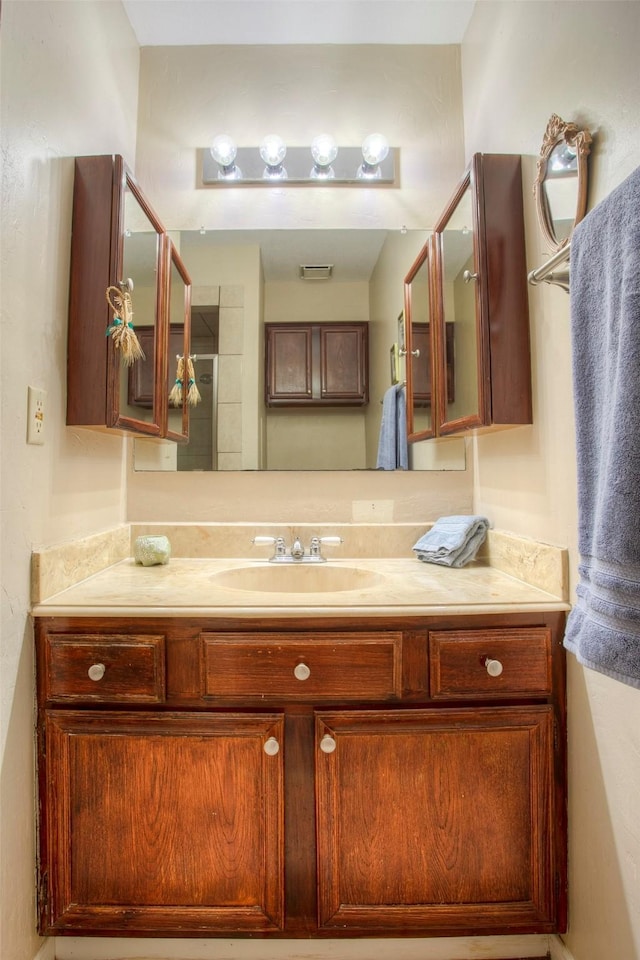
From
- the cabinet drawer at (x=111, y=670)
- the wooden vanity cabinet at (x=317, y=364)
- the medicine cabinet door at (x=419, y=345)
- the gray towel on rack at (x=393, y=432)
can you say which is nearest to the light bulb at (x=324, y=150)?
the medicine cabinet door at (x=419, y=345)

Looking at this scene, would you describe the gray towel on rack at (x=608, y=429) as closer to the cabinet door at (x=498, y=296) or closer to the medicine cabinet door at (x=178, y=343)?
the cabinet door at (x=498, y=296)

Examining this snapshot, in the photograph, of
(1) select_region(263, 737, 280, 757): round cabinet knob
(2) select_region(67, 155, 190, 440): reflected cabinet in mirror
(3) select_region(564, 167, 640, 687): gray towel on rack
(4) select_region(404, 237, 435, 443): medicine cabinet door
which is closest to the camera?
(3) select_region(564, 167, 640, 687): gray towel on rack

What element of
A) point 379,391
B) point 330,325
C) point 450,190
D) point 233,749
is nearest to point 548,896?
point 233,749

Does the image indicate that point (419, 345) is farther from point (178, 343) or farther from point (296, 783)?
point (296, 783)

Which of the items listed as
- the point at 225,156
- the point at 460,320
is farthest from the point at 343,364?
the point at 225,156

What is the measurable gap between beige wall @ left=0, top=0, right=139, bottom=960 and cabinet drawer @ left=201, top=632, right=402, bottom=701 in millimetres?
400

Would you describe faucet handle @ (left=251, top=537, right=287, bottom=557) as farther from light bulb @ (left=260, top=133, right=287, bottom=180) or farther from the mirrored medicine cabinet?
light bulb @ (left=260, top=133, right=287, bottom=180)

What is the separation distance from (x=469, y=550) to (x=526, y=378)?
0.51 m

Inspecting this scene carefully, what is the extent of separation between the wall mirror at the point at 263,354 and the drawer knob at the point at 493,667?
73 cm

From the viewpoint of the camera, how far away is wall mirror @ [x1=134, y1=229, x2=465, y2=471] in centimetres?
154

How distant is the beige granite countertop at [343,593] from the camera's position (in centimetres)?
98

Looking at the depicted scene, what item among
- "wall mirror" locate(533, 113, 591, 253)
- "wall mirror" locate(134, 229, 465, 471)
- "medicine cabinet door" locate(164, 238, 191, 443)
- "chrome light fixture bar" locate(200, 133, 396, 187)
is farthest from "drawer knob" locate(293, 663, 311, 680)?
"chrome light fixture bar" locate(200, 133, 396, 187)

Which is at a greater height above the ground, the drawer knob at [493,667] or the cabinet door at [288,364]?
the cabinet door at [288,364]

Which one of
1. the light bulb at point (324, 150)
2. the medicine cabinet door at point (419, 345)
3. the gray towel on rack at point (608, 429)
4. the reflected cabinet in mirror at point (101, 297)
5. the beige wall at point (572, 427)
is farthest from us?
the light bulb at point (324, 150)
